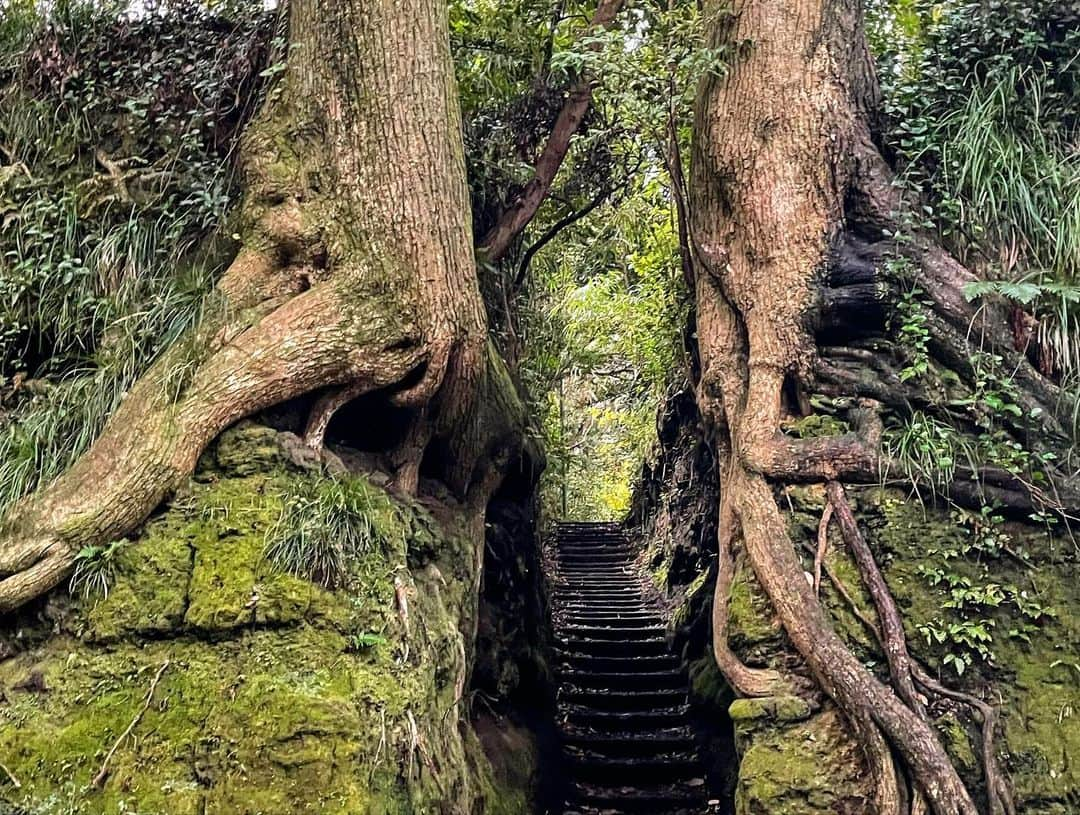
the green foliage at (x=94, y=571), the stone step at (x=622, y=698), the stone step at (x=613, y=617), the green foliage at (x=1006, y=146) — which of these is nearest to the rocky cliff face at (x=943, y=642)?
the green foliage at (x=1006, y=146)

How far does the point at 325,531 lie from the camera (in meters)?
4.07

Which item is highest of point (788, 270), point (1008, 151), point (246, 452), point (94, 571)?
point (1008, 151)

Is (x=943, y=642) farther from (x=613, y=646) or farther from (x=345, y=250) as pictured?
(x=613, y=646)

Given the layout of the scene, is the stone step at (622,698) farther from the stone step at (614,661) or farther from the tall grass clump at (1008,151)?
the tall grass clump at (1008,151)

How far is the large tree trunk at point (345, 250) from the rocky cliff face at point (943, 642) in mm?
2329

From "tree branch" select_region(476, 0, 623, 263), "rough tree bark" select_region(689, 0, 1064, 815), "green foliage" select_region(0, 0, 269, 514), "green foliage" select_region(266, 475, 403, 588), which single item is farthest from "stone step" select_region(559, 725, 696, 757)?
"green foliage" select_region(0, 0, 269, 514)

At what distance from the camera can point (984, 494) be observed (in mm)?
4414

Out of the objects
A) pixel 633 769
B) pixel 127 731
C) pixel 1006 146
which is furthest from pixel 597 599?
pixel 127 731

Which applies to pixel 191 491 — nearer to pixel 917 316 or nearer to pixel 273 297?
pixel 273 297

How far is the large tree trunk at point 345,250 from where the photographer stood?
14.1ft

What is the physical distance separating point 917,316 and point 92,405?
4.64 metres

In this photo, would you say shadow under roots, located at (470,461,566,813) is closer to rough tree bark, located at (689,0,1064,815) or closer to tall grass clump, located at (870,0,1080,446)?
rough tree bark, located at (689,0,1064,815)

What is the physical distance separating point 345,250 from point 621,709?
5457 mm

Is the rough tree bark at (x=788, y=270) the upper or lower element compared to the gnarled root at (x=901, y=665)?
upper
